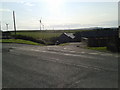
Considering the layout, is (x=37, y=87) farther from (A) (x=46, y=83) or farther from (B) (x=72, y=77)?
(B) (x=72, y=77)

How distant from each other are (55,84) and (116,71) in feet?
12.5

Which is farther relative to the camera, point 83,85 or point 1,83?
point 1,83

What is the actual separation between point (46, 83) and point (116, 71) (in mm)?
4107

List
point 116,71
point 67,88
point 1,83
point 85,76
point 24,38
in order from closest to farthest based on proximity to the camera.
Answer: point 67,88 < point 1,83 < point 85,76 < point 116,71 < point 24,38

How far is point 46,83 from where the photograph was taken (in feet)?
22.6

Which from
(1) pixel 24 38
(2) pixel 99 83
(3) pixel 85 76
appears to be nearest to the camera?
(2) pixel 99 83

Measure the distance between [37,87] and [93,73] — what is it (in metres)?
3.35

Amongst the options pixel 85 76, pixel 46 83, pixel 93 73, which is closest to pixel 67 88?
pixel 46 83

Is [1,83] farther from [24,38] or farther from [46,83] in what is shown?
A: [24,38]

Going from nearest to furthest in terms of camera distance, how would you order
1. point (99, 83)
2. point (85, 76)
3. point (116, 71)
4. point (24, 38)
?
point (99, 83) < point (85, 76) < point (116, 71) < point (24, 38)

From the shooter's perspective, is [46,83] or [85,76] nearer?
[46,83]

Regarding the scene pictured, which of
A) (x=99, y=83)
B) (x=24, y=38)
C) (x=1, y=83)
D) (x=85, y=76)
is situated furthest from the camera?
(x=24, y=38)

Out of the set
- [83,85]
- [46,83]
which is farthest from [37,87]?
[83,85]

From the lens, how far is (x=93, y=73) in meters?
8.27
